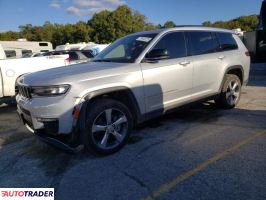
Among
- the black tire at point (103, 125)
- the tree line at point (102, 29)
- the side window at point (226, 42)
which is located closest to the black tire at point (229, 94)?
the side window at point (226, 42)

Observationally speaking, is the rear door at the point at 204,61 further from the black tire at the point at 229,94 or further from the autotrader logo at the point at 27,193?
the autotrader logo at the point at 27,193

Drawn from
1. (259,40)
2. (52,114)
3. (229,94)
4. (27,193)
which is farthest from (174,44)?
(259,40)

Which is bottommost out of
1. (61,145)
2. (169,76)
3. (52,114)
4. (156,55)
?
(61,145)

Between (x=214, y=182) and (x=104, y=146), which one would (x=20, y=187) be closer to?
(x=104, y=146)

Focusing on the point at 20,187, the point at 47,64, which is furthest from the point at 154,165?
the point at 47,64

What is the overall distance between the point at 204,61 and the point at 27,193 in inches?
151

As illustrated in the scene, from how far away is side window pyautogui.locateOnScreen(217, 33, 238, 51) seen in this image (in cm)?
627

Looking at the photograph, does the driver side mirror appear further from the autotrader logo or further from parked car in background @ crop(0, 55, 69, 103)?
parked car in background @ crop(0, 55, 69, 103)

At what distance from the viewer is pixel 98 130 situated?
13.8 feet

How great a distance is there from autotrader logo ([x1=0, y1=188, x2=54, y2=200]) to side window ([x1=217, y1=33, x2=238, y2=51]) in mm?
4511

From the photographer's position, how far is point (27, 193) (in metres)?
3.38

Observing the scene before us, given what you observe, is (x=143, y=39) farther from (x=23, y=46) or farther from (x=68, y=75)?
(x=23, y=46)

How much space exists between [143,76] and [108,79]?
2.08 feet

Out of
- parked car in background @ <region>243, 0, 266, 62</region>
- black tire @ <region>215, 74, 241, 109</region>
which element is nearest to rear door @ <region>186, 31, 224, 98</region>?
black tire @ <region>215, 74, 241, 109</region>
